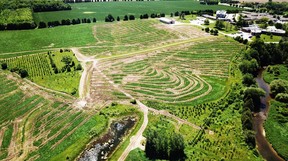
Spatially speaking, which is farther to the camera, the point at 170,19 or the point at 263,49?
the point at 170,19

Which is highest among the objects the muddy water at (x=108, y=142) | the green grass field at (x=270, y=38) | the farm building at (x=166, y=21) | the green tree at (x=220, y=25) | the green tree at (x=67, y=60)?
the farm building at (x=166, y=21)

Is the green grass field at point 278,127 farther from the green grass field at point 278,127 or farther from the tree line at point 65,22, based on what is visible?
the tree line at point 65,22

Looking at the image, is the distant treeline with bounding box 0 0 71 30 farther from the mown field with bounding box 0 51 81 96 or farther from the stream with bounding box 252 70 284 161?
the stream with bounding box 252 70 284 161

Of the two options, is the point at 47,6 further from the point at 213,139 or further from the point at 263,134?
the point at 263,134

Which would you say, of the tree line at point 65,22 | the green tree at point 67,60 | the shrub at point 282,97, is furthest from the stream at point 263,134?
the tree line at point 65,22

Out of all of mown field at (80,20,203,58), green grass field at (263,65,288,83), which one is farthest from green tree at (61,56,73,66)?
green grass field at (263,65,288,83)

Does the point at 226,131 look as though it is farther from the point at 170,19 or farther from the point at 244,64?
the point at 170,19

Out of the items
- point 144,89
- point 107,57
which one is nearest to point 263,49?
point 144,89
